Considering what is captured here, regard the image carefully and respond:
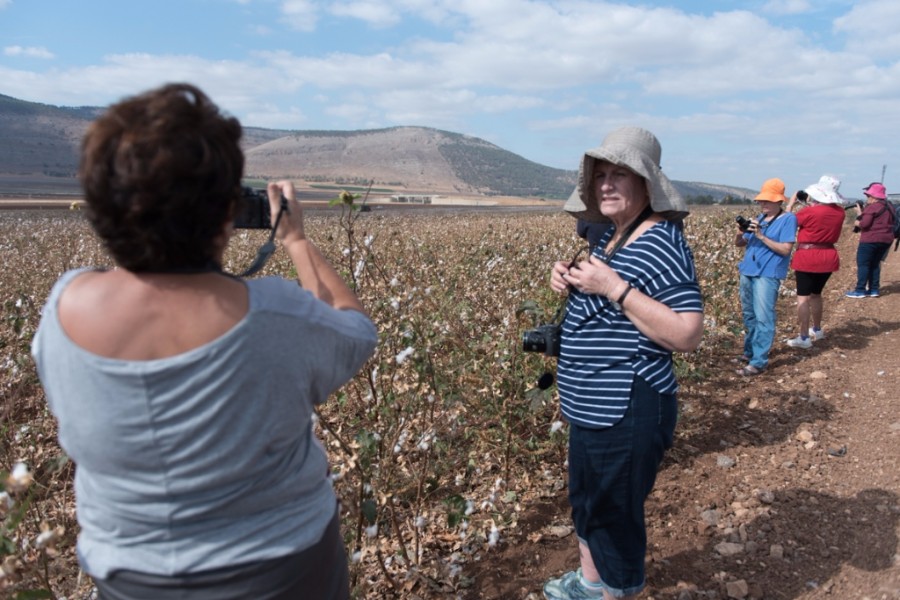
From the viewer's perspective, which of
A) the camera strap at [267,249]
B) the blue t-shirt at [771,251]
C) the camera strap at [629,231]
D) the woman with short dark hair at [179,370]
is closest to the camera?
the woman with short dark hair at [179,370]

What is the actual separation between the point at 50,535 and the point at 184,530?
0.60 metres

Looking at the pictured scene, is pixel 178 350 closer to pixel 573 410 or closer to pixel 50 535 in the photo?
pixel 50 535

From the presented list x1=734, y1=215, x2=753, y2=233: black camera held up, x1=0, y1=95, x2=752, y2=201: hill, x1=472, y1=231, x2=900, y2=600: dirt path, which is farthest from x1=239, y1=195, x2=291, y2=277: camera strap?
x1=0, y1=95, x2=752, y2=201: hill

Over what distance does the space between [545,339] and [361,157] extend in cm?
15651

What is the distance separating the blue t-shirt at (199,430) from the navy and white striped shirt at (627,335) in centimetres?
94

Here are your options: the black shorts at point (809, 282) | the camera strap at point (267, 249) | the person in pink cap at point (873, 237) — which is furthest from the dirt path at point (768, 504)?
the person in pink cap at point (873, 237)

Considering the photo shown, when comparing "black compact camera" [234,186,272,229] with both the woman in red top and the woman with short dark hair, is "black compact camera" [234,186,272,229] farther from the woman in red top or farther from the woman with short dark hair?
the woman in red top

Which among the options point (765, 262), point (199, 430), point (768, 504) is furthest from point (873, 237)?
point (199, 430)

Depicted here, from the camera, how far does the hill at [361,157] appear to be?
107 m

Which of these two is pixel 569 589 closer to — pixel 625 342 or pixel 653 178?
pixel 625 342

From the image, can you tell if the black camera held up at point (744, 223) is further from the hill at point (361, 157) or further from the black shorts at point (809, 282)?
the hill at point (361, 157)

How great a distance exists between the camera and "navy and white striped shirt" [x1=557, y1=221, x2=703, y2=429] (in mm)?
1862

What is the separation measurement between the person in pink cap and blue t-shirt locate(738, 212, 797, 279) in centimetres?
395

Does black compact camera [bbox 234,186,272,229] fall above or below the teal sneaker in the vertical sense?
above
